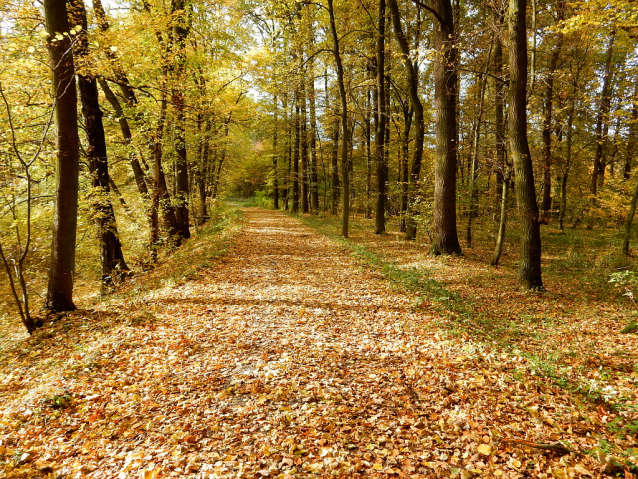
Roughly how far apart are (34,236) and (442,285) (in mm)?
11944

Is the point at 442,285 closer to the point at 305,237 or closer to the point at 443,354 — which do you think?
the point at 443,354

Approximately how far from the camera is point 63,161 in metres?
6.04

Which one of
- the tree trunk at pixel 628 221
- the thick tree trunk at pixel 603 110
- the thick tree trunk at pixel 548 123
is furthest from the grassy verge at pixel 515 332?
the thick tree trunk at pixel 603 110

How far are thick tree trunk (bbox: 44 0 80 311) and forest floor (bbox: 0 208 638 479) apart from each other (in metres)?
0.83

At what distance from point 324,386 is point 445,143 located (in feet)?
29.7

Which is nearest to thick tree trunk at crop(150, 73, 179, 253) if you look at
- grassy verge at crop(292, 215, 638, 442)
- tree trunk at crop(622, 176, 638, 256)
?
grassy verge at crop(292, 215, 638, 442)

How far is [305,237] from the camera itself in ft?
48.7

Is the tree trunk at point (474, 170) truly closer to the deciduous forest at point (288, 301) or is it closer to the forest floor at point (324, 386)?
the deciduous forest at point (288, 301)

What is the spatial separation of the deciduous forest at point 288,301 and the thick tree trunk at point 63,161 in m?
0.04

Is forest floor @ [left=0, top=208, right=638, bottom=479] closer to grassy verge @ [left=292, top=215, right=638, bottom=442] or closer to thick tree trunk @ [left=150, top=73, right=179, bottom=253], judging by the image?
grassy verge @ [left=292, top=215, right=638, bottom=442]

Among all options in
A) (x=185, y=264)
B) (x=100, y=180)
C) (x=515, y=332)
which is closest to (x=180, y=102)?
(x=100, y=180)

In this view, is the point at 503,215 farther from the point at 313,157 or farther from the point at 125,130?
the point at 313,157

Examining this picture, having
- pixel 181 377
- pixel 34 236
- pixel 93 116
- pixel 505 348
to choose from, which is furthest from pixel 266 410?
pixel 34 236

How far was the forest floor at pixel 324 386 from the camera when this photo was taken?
3045mm
